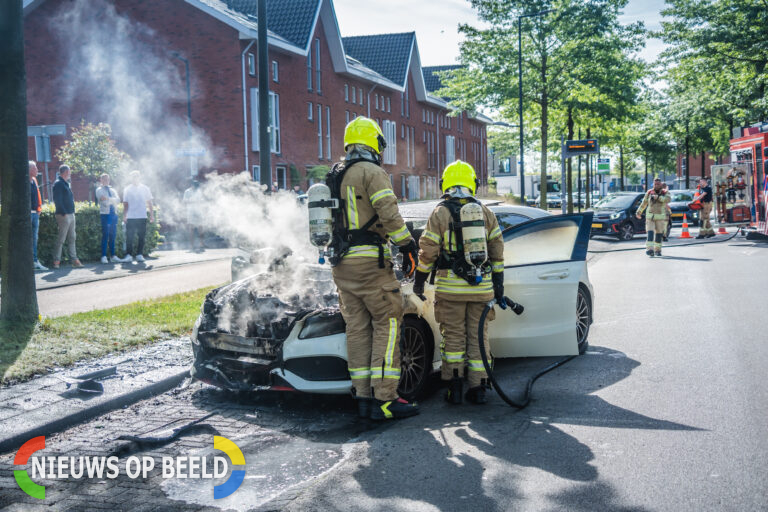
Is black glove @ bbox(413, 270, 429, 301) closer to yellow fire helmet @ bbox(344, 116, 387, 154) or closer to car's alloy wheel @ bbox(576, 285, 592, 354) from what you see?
yellow fire helmet @ bbox(344, 116, 387, 154)

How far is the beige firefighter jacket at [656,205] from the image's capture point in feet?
55.4

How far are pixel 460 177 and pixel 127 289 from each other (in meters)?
7.59

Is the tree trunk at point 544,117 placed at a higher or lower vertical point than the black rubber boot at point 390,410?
higher

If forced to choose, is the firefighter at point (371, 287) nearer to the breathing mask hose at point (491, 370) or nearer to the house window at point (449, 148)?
the breathing mask hose at point (491, 370)

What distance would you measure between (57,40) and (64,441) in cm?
3074

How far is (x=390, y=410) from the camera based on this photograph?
5016mm

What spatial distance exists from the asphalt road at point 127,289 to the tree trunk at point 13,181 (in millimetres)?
1293

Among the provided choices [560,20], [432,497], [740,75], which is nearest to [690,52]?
[740,75]

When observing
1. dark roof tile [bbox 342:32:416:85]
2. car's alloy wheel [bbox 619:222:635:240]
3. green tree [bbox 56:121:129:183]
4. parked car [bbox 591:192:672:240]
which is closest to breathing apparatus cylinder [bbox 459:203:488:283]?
parked car [bbox 591:192:672:240]

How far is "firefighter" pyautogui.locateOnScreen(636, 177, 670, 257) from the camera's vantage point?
55.4 ft

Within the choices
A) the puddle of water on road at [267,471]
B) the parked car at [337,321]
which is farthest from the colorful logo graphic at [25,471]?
the parked car at [337,321]

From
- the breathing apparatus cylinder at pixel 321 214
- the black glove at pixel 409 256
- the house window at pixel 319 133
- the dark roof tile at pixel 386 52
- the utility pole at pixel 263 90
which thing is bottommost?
the black glove at pixel 409 256

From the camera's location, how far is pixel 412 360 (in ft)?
18.1

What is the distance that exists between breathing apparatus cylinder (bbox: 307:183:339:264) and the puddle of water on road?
1.37 m
